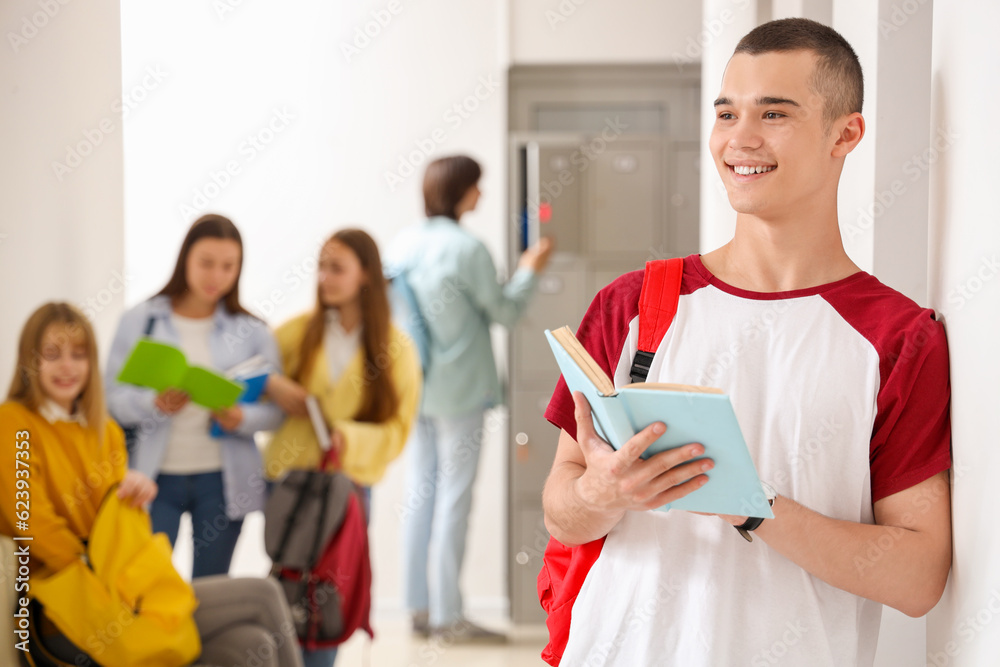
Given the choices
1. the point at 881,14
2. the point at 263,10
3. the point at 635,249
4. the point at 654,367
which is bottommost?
the point at 654,367

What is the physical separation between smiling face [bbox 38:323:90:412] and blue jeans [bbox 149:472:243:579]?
1.13 feet

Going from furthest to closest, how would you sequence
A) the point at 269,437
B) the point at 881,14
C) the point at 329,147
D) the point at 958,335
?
the point at 329,147 → the point at 269,437 → the point at 881,14 → the point at 958,335

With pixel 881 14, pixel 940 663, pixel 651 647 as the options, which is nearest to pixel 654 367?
pixel 651 647

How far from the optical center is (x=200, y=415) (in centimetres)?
236

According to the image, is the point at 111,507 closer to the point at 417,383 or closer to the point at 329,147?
the point at 417,383

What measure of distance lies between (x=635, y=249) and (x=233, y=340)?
134cm

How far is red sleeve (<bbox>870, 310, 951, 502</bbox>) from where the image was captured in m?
0.93

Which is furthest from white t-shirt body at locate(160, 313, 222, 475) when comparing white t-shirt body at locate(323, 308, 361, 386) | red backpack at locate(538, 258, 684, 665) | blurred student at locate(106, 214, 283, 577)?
red backpack at locate(538, 258, 684, 665)

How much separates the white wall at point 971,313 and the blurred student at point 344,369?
1744mm

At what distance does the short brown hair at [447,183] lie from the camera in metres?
2.61

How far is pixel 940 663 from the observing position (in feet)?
3.27

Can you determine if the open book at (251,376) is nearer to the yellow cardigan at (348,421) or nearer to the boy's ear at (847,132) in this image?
the yellow cardigan at (348,421)

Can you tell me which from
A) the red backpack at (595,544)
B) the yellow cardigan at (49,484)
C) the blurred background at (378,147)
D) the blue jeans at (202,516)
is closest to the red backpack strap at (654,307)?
the red backpack at (595,544)

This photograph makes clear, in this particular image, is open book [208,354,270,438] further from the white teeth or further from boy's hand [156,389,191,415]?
the white teeth
